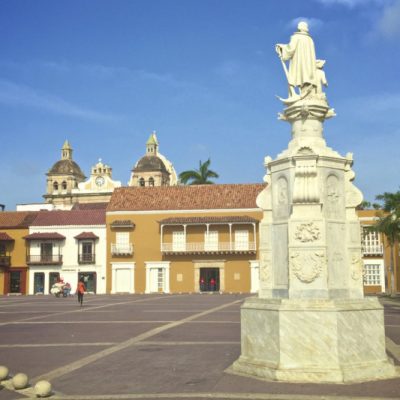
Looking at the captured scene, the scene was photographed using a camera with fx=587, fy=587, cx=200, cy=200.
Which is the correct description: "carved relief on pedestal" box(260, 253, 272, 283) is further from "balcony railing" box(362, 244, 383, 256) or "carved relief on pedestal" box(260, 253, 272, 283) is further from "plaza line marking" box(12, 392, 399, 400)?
"balcony railing" box(362, 244, 383, 256)

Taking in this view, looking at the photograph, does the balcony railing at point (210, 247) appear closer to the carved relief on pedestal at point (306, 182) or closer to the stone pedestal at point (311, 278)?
the stone pedestal at point (311, 278)

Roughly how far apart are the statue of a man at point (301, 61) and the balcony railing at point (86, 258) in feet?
135

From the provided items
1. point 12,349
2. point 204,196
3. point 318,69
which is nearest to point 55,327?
point 12,349

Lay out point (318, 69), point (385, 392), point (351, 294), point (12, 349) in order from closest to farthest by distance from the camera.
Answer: point (385, 392), point (351, 294), point (318, 69), point (12, 349)

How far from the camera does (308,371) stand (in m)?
8.24

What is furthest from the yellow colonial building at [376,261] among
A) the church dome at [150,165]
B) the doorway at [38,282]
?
the church dome at [150,165]

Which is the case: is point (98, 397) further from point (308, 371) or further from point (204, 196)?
point (204, 196)

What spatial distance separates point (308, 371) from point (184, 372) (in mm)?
2183

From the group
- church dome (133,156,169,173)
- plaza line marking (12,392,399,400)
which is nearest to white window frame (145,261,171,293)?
plaza line marking (12,392,399,400)

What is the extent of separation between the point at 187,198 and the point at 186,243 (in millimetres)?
4046

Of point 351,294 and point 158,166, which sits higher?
point 158,166

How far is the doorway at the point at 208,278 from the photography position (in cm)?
4815

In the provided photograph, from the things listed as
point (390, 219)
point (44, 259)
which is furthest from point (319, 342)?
point (44, 259)

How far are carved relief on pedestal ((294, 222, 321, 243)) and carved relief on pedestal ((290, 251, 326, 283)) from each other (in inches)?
8.0
